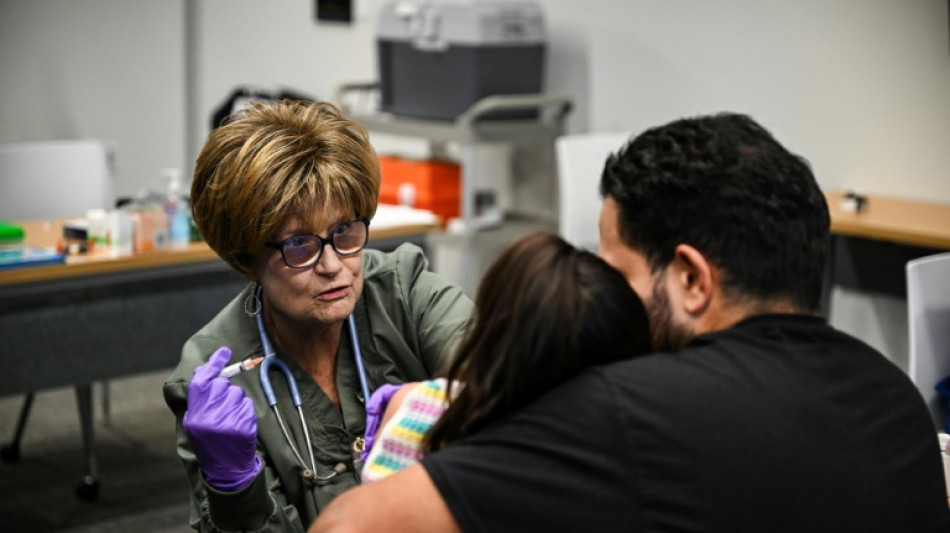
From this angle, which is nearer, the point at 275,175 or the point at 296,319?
the point at 275,175

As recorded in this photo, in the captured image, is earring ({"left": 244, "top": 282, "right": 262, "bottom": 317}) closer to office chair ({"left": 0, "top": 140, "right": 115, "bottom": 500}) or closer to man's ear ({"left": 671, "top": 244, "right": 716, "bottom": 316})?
man's ear ({"left": 671, "top": 244, "right": 716, "bottom": 316})

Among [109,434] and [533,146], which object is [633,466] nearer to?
[109,434]

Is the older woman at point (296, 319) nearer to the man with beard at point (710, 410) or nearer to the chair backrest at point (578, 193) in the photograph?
the man with beard at point (710, 410)

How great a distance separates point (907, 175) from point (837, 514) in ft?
9.24

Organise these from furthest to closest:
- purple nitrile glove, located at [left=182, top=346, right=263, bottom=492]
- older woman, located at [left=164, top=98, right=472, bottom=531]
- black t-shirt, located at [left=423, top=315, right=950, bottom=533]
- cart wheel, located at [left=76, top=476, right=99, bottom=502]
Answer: cart wheel, located at [left=76, top=476, right=99, bottom=502]
older woman, located at [left=164, top=98, right=472, bottom=531]
purple nitrile glove, located at [left=182, top=346, right=263, bottom=492]
black t-shirt, located at [left=423, top=315, right=950, bottom=533]

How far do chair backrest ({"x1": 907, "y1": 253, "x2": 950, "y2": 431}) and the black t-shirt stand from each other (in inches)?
56.6

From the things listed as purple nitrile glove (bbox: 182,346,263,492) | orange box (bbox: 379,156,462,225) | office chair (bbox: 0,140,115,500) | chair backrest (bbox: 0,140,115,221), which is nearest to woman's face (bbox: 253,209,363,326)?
purple nitrile glove (bbox: 182,346,263,492)

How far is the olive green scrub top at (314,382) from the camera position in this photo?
1.49 metres

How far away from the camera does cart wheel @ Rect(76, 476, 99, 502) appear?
3.38m

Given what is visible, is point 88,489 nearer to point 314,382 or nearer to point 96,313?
point 96,313

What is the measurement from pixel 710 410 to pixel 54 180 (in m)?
3.12

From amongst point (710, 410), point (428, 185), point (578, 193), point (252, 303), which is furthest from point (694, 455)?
point (428, 185)

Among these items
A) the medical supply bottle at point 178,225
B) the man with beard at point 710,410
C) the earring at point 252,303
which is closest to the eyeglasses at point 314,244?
the earring at point 252,303

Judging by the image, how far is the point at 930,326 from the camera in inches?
96.3
